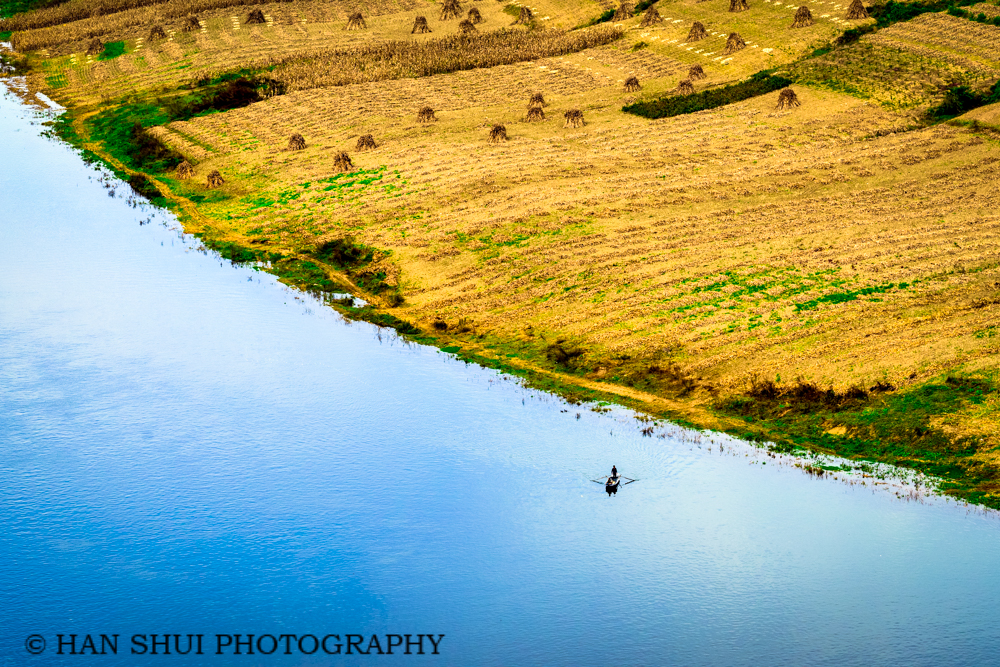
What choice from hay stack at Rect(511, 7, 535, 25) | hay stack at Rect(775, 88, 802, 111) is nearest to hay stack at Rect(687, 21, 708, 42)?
hay stack at Rect(775, 88, 802, 111)

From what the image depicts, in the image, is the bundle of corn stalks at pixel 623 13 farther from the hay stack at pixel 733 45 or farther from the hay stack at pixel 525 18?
the hay stack at pixel 733 45

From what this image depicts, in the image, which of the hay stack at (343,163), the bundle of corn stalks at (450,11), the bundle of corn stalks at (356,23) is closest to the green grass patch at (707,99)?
the hay stack at (343,163)

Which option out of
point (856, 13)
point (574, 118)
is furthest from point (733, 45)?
point (574, 118)

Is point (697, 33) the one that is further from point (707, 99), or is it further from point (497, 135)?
point (497, 135)

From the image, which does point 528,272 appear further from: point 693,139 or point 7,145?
point 7,145

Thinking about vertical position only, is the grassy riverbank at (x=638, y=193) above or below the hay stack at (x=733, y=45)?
below

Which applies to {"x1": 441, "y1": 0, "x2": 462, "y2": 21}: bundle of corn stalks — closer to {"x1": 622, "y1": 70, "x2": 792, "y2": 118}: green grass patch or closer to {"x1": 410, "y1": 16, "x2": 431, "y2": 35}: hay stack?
{"x1": 410, "y1": 16, "x2": 431, "y2": 35}: hay stack

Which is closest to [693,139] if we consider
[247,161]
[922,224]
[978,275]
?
[922,224]
